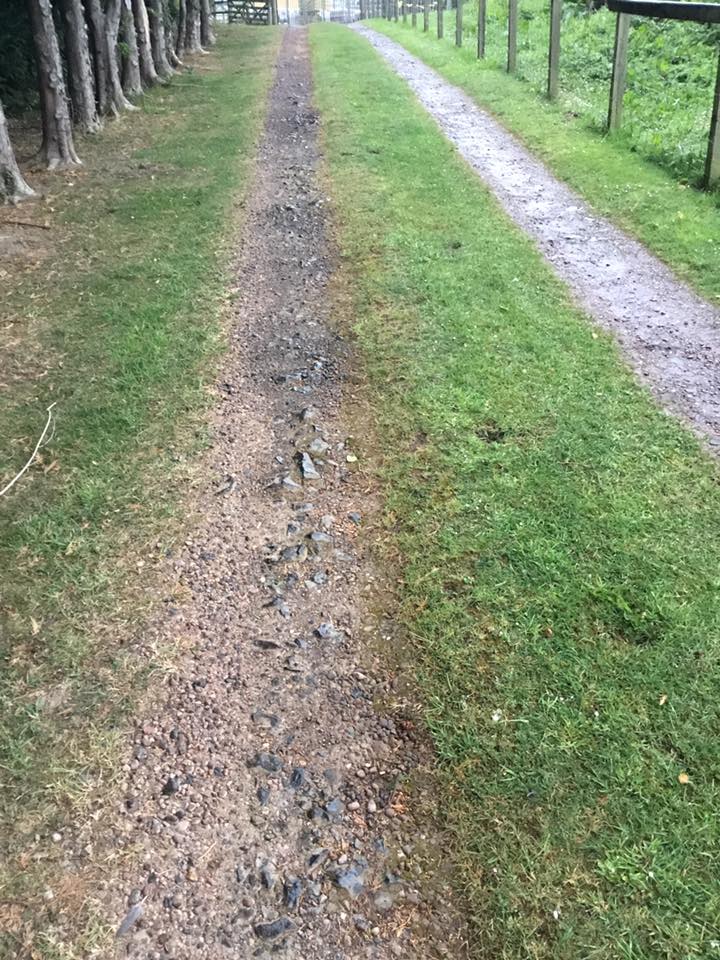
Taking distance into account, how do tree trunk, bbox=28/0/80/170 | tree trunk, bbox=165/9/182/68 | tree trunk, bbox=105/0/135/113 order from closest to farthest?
tree trunk, bbox=28/0/80/170
tree trunk, bbox=105/0/135/113
tree trunk, bbox=165/9/182/68

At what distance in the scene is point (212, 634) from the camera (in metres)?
3.31

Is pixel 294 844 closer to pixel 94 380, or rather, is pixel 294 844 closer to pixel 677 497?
pixel 677 497

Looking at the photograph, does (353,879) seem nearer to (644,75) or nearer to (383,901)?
(383,901)

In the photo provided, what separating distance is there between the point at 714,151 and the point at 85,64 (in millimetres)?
8574

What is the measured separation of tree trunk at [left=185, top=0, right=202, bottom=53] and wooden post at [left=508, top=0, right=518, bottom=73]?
10.0 metres

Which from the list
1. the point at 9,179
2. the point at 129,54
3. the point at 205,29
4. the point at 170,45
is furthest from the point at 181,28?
the point at 9,179

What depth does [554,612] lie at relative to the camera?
3250mm

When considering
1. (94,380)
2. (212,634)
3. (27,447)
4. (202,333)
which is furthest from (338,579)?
(202,333)

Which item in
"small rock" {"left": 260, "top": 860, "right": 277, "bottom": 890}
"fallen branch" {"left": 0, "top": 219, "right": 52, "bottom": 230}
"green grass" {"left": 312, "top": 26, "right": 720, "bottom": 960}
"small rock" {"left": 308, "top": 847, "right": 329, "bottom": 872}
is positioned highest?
"fallen branch" {"left": 0, "top": 219, "right": 52, "bottom": 230}

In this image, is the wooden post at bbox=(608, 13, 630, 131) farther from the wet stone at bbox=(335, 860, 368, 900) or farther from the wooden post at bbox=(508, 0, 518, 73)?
the wet stone at bbox=(335, 860, 368, 900)

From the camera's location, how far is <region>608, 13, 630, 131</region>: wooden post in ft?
32.8

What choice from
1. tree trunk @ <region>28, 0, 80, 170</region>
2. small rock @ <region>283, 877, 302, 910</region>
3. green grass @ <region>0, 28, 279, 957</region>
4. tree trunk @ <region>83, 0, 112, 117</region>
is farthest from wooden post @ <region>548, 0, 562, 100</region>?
small rock @ <region>283, 877, 302, 910</region>

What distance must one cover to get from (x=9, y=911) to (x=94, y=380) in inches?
138

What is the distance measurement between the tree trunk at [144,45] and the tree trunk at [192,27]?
6462 mm
